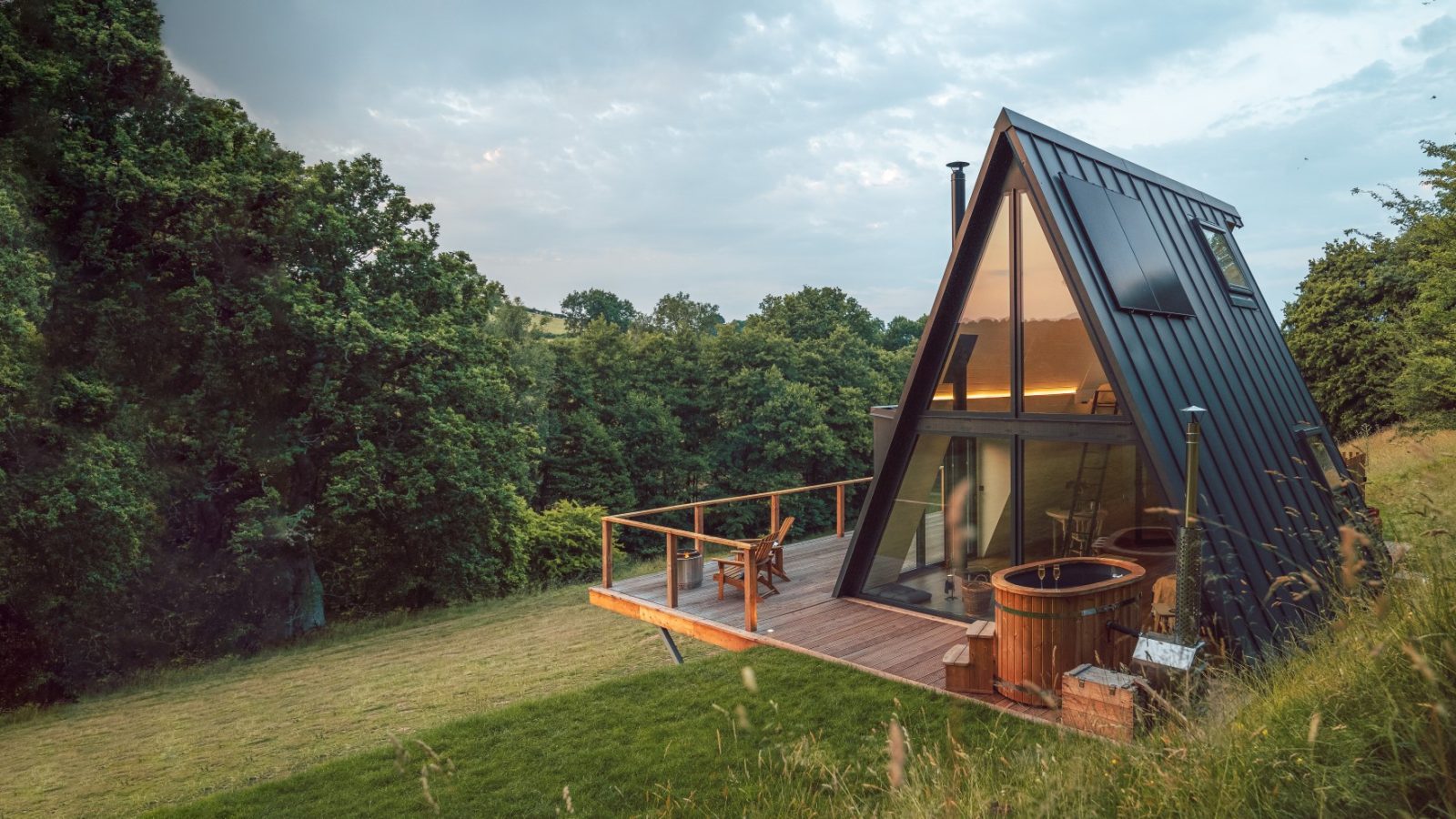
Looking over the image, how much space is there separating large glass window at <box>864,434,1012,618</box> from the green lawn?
72.9 inches

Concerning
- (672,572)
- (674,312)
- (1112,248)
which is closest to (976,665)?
(672,572)

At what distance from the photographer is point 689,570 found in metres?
9.36

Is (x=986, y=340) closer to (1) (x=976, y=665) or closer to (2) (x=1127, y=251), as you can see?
(2) (x=1127, y=251)

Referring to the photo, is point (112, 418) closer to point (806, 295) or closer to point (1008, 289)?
point (1008, 289)

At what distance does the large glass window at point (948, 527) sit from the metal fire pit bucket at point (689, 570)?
243 centimetres

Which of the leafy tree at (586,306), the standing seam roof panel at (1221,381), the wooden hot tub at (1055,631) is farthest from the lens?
the leafy tree at (586,306)

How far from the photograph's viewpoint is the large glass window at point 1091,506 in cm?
639

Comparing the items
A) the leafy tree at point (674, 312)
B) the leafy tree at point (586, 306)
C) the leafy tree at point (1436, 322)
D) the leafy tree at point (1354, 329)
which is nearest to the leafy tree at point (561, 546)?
the leafy tree at point (1436, 322)

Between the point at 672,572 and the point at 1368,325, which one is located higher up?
the point at 1368,325

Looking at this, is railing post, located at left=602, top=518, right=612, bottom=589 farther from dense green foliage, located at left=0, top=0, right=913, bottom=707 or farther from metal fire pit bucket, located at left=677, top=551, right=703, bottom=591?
dense green foliage, located at left=0, top=0, right=913, bottom=707

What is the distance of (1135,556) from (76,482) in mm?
15342

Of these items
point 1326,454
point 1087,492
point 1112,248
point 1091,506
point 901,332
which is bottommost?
point 1091,506

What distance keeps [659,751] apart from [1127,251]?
612 centimetres

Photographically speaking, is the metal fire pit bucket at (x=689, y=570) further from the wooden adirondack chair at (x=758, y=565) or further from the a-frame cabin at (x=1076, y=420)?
the a-frame cabin at (x=1076, y=420)
